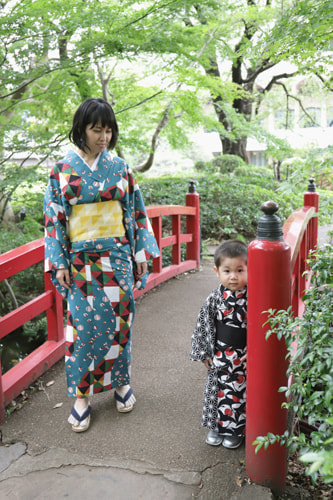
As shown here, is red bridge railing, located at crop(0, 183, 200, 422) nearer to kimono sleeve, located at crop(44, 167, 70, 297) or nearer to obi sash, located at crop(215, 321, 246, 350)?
kimono sleeve, located at crop(44, 167, 70, 297)

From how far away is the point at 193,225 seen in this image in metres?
6.38

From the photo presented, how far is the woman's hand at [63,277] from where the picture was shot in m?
2.50

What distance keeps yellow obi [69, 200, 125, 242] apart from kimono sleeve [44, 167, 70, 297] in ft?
0.19

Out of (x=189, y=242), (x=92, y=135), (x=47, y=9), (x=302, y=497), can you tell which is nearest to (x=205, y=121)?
(x=189, y=242)

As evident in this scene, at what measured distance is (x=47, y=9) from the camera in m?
3.59

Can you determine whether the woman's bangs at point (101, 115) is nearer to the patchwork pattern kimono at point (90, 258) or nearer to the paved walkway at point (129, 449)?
the patchwork pattern kimono at point (90, 258)

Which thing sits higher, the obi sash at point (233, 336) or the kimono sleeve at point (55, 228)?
the kimono sleeve at point (55, 228)

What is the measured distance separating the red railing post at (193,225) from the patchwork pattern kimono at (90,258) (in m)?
3.75

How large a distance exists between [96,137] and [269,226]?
1125 mm

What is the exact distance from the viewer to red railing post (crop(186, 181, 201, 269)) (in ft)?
20.8

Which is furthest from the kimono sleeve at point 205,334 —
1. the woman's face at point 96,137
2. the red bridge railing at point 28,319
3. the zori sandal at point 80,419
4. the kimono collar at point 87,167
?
the red bridge railing at point 28,319

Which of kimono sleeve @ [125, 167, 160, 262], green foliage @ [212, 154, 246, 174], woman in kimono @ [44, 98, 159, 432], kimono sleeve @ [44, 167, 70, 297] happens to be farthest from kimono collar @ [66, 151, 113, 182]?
green foliage @ [212, 154, 246, 174]

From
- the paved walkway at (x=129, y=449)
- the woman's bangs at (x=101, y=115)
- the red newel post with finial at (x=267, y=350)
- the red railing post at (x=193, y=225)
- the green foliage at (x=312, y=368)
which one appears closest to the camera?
the green foliage at (x=312, y=368)

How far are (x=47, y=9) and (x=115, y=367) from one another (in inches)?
112
